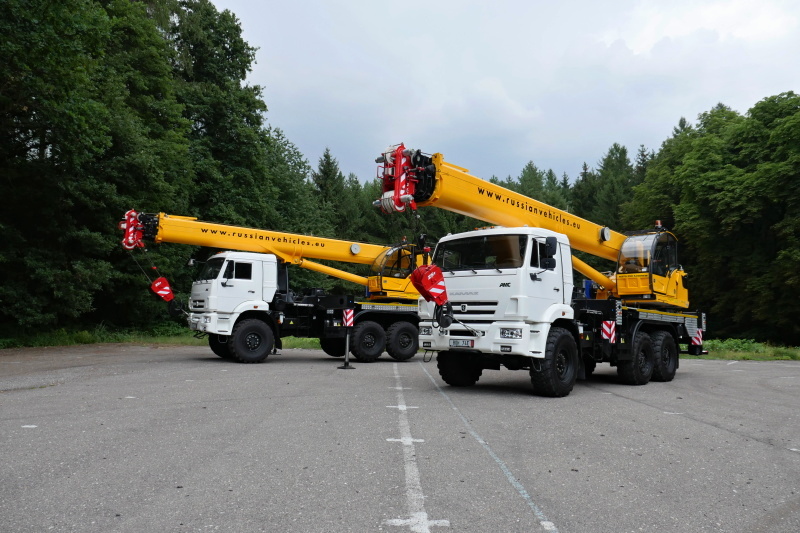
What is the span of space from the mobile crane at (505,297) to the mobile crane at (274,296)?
610cm

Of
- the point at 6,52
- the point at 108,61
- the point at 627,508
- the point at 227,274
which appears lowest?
the point at 627,508

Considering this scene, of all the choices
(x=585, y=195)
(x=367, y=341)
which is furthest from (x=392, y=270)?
(x=585, y=195)

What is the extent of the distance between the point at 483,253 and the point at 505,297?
3.25 ft

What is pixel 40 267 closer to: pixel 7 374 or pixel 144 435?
pixel 7 374

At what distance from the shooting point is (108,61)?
23375 millimetres

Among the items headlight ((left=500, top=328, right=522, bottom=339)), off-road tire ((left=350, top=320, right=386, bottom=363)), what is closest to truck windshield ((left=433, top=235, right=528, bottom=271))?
headlight ((left=500, top=328, right=522, bottom=339))

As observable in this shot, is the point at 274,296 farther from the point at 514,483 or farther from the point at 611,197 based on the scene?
the point at 611,197

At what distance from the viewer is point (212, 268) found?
16.6 metres

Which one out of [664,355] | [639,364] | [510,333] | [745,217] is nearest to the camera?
[510,333]

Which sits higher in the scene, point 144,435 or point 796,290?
point 796,290

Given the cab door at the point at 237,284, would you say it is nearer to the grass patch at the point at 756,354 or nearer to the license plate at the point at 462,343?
the license plate at the point at 462,343

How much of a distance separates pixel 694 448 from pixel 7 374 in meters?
12.6

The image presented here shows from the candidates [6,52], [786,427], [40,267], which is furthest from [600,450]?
[40,267]

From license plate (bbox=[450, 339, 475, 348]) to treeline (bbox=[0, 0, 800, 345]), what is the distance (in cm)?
192
